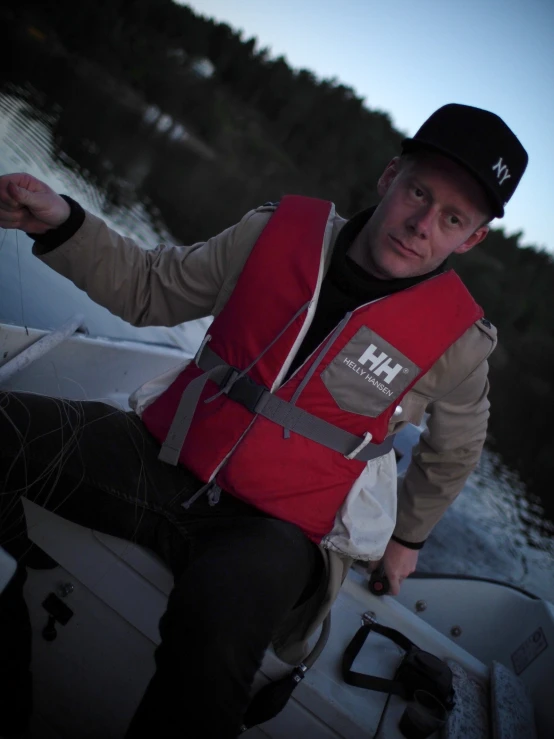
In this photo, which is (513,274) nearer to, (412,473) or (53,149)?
(53,149)

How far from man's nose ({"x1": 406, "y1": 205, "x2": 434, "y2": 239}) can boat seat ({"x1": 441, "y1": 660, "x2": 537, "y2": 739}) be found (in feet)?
4.85

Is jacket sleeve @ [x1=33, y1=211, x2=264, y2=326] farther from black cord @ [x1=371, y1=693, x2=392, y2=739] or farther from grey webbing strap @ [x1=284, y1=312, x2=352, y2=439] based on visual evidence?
black cord @ [x1=371, y1=693, x2=392, y2=739]

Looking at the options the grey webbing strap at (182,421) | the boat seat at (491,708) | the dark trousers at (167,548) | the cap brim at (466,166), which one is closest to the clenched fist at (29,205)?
the dark trousers at (167,548)

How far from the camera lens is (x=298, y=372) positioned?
1542 mm

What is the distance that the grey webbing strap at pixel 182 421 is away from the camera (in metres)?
1.55

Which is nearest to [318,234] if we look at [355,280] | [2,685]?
[355,280]

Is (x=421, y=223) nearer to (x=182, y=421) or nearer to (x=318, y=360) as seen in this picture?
(x=318, y=360)

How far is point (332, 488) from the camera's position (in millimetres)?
1590

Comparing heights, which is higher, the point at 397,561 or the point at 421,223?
the point at 421,223

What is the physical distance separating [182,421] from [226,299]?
43 centimetres

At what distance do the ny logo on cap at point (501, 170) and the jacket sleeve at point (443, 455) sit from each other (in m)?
0.56

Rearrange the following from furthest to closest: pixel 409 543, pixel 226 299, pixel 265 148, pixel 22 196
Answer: pixel 265 148 → pixel 409 543 → pixel 226 299 → pixel 22 196

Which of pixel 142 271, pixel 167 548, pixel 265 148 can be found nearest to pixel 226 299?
pixel 142 271

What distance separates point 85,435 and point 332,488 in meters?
0.74
